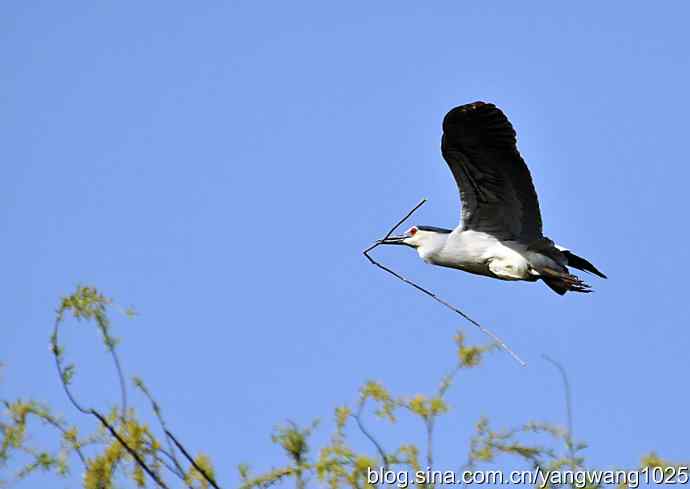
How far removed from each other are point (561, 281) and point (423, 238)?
4.12 ft

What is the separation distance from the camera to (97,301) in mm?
5141

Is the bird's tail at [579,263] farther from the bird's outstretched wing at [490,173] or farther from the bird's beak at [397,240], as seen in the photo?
the bird's beak at [397,240]

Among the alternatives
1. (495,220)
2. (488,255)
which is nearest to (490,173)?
(495,220)

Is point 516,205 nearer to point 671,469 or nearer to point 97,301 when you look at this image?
point 671,469

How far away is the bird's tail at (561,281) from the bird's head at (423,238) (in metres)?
0.87

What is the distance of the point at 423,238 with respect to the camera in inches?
357

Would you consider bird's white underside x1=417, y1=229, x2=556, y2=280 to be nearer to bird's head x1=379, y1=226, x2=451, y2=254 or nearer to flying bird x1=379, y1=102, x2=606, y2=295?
flying bird x1=379, y1=102, x2=606, y2=295

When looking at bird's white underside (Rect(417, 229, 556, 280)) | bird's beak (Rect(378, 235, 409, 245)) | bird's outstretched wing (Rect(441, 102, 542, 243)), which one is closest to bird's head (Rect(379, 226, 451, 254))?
bird's beak (Rect(378, 235, 409, 245))

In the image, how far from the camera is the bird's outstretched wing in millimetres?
7949

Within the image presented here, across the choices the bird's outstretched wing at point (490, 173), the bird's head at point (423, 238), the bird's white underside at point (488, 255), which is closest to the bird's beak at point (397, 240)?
the bird's head at point (423, 238)

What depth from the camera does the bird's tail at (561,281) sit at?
837 cm

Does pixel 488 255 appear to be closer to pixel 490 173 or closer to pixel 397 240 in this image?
pixel 490 173

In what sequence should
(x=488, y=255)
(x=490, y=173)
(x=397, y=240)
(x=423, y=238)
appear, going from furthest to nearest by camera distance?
(x=397, y=240) → (x=423, y=238) → (x=488, y=255) → (x=490, y=173)

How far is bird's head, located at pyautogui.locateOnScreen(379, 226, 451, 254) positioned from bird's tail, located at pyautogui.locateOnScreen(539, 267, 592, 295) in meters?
0.87
